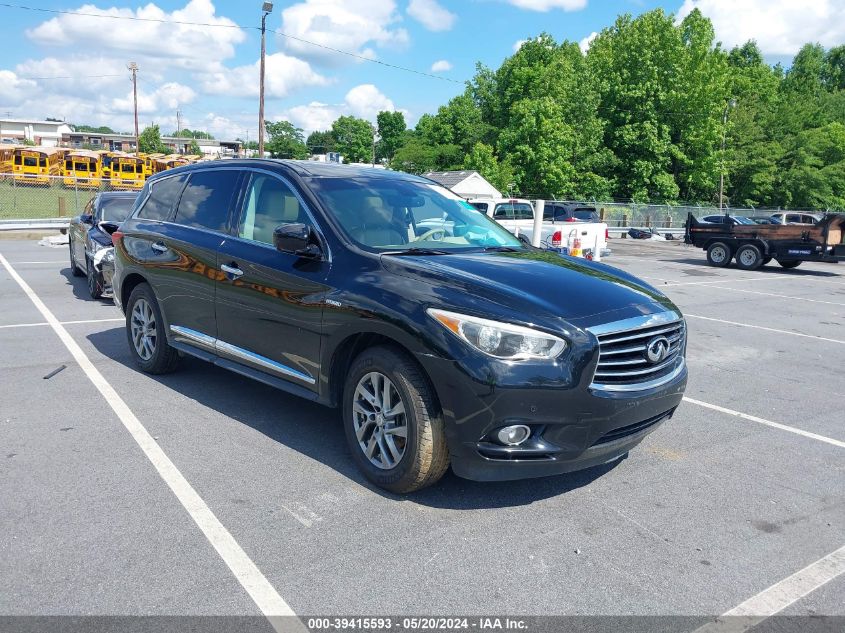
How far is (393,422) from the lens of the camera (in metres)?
3.91

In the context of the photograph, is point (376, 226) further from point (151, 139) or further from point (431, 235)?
point (151, 139)

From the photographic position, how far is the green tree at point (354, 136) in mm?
131125

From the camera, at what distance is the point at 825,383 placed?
6.99 m

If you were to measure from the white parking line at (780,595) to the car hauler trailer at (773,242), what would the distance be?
18.3 m

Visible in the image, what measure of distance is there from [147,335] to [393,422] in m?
3.32

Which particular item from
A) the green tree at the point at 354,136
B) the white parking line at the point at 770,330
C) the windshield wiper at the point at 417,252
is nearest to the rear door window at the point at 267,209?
the windshield wiper at the point at 417,252

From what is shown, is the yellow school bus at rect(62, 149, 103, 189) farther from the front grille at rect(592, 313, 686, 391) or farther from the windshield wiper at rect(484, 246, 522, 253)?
the front grille at rect(592, 313, 686, 391)

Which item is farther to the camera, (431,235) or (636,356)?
(431,235)

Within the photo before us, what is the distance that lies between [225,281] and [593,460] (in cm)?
291

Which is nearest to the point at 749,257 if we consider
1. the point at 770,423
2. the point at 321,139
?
the point at 770,423

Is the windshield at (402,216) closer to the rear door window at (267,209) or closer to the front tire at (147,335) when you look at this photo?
the rear door window at (267,209)

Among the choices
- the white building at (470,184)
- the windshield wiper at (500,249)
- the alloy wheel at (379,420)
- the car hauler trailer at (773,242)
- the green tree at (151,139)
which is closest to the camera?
the alloy wheel at (379,420)

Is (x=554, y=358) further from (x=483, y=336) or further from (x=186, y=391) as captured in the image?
(x=186, y=391)

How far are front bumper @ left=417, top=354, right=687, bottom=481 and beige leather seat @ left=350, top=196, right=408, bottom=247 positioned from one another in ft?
3.81
